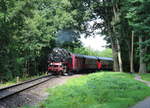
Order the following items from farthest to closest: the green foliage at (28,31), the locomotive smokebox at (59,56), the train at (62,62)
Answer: the locomotive smokebox at (59,56) → the train at (62,62) → the green foliage at (28,31)

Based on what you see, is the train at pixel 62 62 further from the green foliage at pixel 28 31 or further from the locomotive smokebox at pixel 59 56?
the green foliage at pixel 28 31

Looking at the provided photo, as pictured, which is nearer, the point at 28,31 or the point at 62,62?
the point at 28,31

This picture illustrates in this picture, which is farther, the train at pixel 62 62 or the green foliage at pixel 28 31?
the train at pixel 62 62

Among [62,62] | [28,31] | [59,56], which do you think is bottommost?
[62,62]

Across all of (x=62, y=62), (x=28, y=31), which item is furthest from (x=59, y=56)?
(x=28, y=31)

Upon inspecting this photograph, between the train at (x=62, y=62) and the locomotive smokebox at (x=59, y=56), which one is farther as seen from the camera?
the locomotive smokebox at (x=59, y=56)

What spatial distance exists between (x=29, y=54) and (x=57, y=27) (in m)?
7.02

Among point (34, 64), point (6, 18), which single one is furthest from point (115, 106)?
point (34, 64)

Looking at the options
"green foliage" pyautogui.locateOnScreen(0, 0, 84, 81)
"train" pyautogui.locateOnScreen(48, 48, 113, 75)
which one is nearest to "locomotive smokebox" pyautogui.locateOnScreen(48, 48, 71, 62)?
"train" pyautogui.locateOnScreen(48, 48, 113, 75)

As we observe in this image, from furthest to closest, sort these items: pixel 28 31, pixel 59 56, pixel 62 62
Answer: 1. pixel 59 56
2. pixel 62 62
3. pixel 28 31

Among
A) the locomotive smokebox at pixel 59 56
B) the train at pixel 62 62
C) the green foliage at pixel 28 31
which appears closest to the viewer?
the green foliage at pixel 28 31

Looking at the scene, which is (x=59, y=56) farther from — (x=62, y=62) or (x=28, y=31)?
(x=28, y=31)

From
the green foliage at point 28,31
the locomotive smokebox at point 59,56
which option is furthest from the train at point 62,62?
the green foliage at point 28,31

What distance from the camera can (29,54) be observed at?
2741cm
